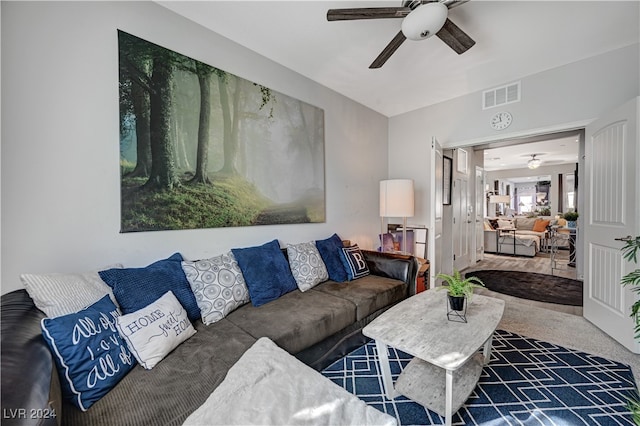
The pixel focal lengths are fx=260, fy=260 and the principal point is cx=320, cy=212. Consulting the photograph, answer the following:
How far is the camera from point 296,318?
1.74 meters

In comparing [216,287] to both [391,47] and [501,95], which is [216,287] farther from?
[501,95]

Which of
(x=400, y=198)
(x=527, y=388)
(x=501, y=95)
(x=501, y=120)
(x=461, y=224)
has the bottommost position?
(x=527, y=388)

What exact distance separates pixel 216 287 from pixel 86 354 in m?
0.80

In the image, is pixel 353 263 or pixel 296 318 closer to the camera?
pixel 296 318

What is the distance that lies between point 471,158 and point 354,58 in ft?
12.0

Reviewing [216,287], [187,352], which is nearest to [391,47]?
[216,287]

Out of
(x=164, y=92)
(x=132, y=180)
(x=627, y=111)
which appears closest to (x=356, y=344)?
(x=132, y=180)

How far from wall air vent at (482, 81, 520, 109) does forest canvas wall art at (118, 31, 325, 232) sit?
7.17ft

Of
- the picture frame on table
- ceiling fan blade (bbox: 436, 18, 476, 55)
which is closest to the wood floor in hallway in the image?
the picture frame on table

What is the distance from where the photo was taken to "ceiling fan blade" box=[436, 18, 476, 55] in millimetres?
1765

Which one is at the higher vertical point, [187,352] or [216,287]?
[216,287]

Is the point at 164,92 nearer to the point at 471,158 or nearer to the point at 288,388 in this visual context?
the point at 288,388

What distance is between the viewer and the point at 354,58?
102 inches

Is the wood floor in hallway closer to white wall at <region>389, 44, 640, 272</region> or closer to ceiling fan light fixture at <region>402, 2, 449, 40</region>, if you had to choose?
white wall at <region>389, 44, 640, 272</region>
